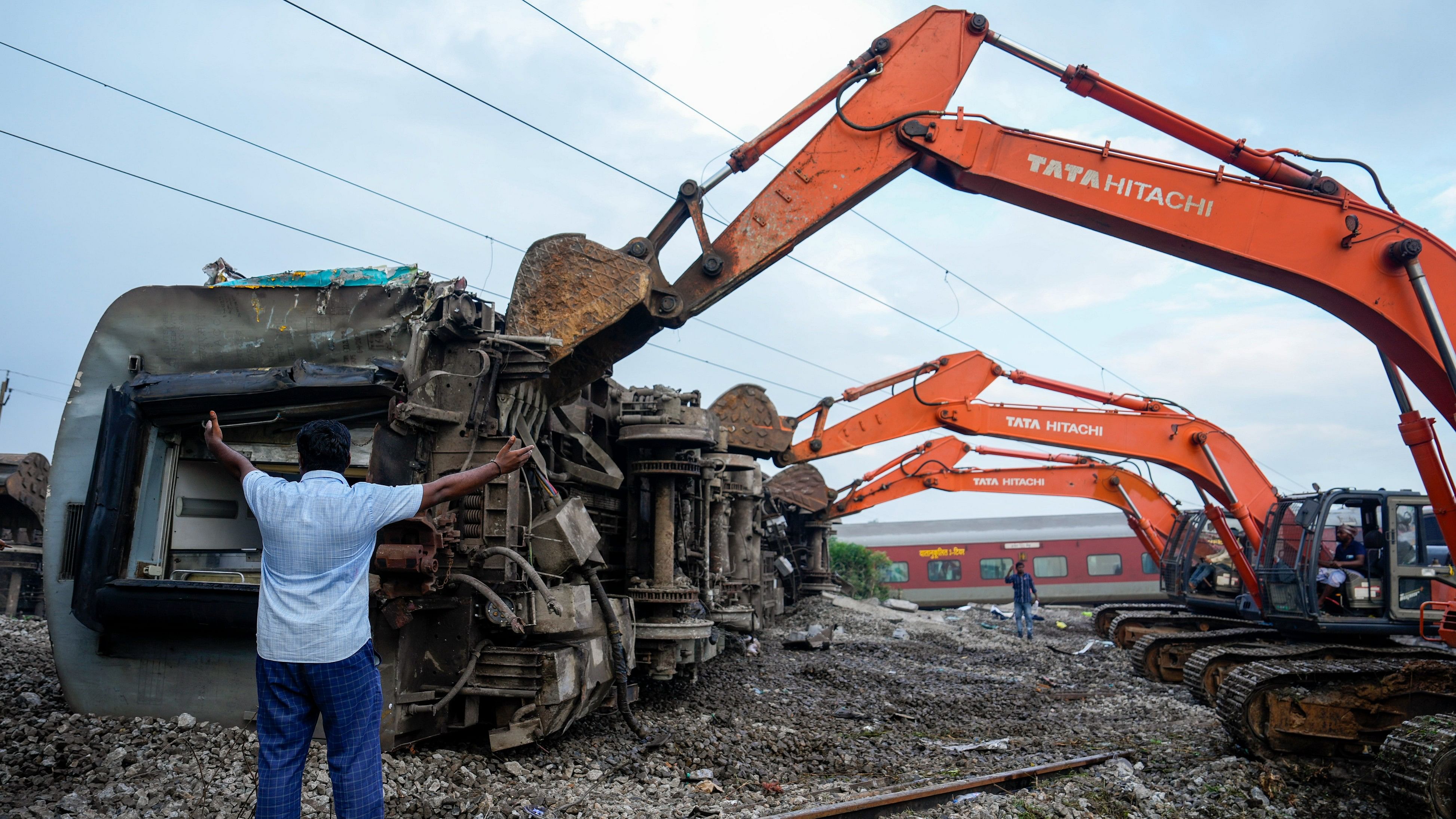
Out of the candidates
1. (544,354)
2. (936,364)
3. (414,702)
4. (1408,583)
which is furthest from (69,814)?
(936,364)

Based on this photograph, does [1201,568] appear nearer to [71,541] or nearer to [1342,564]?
[1342,564]

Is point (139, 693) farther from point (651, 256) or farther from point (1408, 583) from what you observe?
point (1408, 583)

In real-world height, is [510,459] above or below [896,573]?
above

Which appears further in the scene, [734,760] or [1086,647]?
[1086,647]

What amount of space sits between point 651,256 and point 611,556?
2.96 m

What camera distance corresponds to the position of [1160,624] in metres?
13.7

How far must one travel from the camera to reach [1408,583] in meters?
8.55

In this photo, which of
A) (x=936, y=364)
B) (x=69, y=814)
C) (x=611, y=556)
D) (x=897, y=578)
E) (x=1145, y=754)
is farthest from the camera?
(x=897, y=578)

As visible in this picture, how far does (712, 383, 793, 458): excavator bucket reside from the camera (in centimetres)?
1449

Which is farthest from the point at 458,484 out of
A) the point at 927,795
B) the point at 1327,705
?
the point at 1327,705

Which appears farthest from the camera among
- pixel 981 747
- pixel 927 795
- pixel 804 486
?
pixel 804 486

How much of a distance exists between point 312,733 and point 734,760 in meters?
3.47

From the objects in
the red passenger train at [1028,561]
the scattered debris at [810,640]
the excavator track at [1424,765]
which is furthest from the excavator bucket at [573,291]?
the red passenger train at [1028,561]

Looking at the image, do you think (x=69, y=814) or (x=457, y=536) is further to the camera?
(x=457, y=536)
